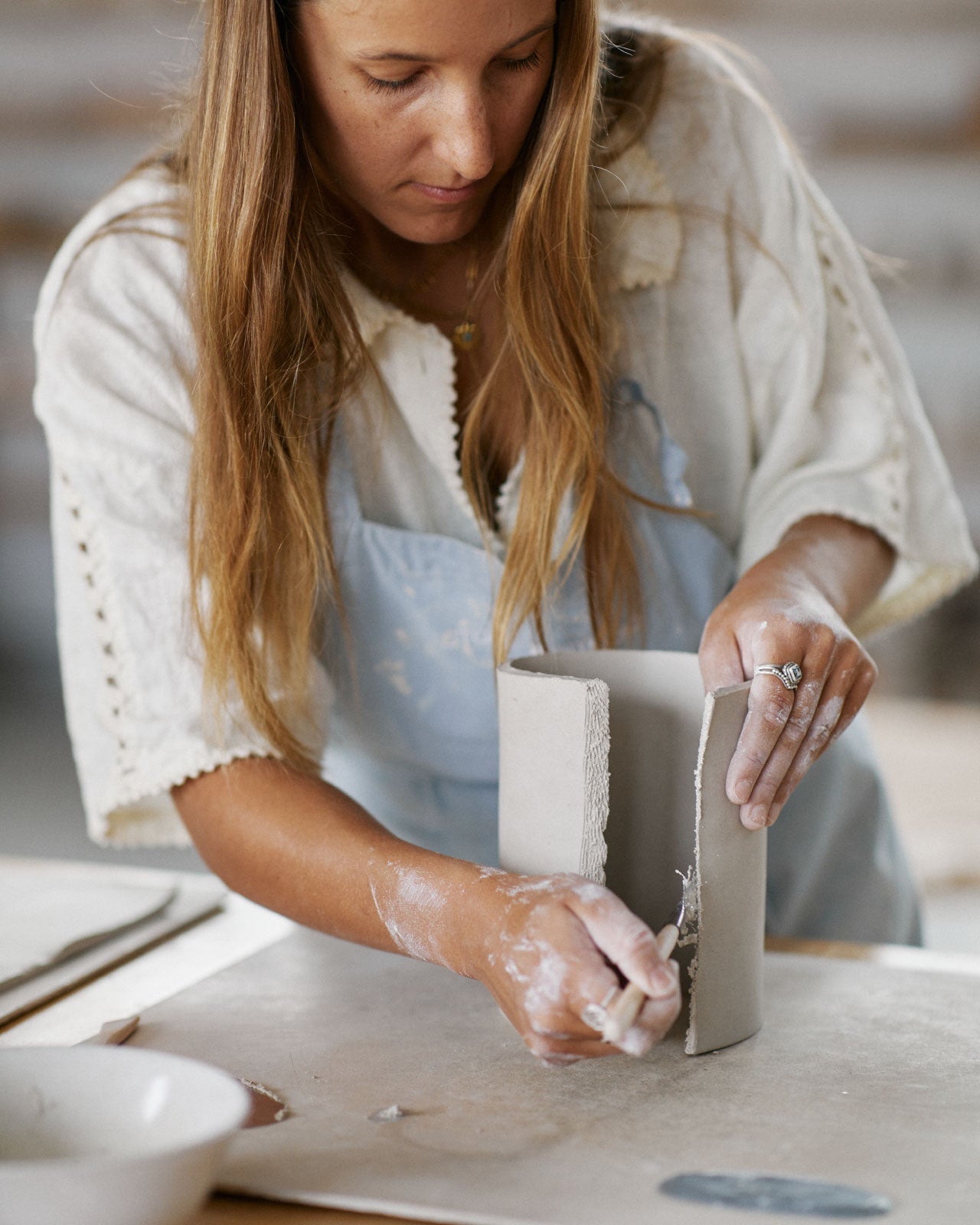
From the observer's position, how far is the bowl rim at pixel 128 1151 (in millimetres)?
513

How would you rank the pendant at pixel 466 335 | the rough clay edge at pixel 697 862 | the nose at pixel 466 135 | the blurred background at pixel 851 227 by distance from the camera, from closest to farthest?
the rough clay edge at pixel 697 862 < the nose at pixel 466 135 < the pendant at pixel 466 335 < the blurred background at pixel 851 227

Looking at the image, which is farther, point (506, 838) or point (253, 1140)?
point (506, 838)

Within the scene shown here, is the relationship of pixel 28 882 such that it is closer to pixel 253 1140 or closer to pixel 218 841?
pixel 218 841

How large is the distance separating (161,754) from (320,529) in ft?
0.59

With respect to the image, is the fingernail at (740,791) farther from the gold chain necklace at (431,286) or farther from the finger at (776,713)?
the gold chain necklace at (431,286)

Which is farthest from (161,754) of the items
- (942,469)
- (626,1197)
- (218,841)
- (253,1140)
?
(942,469)

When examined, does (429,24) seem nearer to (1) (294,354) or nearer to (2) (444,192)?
(2) (444,192)

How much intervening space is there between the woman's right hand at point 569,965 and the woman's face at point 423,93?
438 millimetres

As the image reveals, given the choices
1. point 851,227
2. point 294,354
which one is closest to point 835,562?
point 294,354

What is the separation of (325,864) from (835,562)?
42cm

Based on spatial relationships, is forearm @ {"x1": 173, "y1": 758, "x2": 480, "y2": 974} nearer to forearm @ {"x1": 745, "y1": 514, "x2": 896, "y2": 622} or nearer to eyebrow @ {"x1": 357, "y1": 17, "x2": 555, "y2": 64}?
forearm @ {"x1": 745, "y1": 514, "x2": 896, "y2": 622}

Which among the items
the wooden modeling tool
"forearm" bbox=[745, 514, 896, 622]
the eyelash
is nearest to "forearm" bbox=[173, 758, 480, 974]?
the wooden modeling tool

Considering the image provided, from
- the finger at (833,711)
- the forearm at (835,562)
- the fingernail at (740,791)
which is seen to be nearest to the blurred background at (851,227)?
the forearm at (835,562)

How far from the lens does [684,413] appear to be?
3.57 feet
